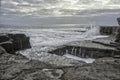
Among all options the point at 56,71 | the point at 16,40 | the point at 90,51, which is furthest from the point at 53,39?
the point at 56,71

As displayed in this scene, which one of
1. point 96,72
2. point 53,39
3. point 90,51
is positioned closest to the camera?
point 96,72

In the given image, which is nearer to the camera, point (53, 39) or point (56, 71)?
point (56, 71)

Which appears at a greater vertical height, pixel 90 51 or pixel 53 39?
pixel 90 51

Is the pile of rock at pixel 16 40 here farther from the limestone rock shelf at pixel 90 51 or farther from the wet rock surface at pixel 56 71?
the wet rock surface at pixel 56 71

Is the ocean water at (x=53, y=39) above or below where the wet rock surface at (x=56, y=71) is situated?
below

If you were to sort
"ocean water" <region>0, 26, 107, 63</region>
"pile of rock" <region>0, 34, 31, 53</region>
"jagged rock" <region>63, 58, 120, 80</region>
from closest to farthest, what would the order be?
"jagged rock" <region>63, 58, 120, 80</region>, "pile of rock" <region>0, 34, 31, 53</region>, "ocean water" <region>0, 26, 107, 63</region>

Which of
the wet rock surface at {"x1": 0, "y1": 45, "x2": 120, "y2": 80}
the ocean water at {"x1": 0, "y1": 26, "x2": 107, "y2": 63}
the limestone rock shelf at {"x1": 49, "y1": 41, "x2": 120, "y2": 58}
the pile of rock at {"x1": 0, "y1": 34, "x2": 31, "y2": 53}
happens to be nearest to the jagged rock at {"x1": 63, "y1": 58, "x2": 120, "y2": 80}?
the wet rock surface at {"x1": 0, "y1": 45, "x2": 120, "y2": 80}

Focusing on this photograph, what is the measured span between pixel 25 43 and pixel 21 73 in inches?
191

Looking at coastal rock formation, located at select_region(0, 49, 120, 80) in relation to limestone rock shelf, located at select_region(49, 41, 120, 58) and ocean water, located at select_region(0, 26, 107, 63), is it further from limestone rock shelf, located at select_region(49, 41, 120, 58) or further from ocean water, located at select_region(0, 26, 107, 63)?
limestone rock shelf, located at select_region(49, 41, 120, 58)

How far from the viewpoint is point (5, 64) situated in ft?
8.00

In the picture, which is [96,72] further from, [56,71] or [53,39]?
[53,39]

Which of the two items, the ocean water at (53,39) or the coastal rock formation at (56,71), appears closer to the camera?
the coastal rock formation at (56,71)

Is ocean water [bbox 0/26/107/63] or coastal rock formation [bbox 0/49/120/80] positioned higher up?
coastal rock formation [bbox 0/49/120/80]

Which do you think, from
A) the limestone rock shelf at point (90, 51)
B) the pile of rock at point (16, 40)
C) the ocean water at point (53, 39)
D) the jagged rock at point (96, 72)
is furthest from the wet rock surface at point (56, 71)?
the pile of rock at point (16, 40)
